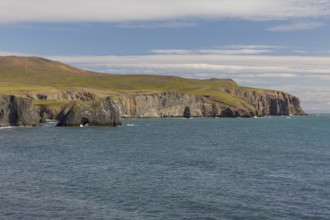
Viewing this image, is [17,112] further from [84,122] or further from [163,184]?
[163,184]

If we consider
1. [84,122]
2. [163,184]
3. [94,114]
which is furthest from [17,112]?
[163,184]

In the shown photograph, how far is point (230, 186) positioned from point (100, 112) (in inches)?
4119

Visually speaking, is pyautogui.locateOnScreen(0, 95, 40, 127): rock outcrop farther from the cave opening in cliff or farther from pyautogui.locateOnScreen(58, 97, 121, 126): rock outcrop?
the cave opening in cliff

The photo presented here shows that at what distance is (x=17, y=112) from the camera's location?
152m

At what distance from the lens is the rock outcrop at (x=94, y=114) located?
14612cm

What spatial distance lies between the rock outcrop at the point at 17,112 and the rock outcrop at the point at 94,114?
1118 cm

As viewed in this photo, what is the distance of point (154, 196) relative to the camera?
43.1 m

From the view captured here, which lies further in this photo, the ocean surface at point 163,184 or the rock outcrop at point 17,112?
the rock outcrop at point 17,112

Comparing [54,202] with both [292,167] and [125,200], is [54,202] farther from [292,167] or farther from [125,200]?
[292,167]

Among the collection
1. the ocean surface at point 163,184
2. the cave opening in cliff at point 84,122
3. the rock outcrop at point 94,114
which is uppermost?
the rock outcrop at point 94,114

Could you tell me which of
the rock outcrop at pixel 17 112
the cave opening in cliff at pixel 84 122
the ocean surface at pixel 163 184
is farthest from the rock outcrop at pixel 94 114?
the ocean surface at pixel 163 184

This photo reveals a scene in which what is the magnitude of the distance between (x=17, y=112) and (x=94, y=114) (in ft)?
83.3

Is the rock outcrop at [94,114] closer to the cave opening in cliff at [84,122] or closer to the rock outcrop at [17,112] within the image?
the cave opening in cliff at [84,122]

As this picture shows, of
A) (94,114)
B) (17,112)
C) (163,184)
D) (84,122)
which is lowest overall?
(163,184)
